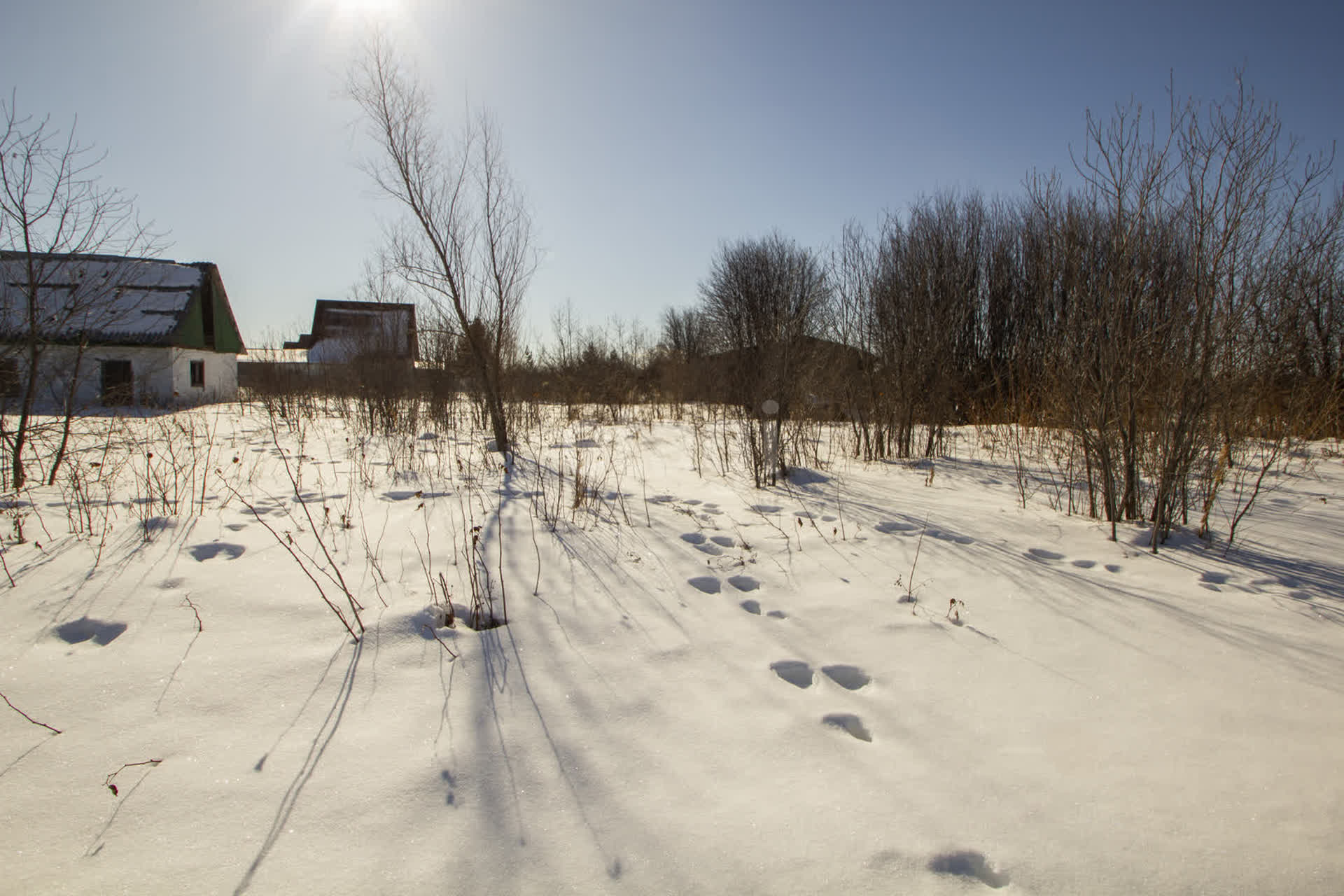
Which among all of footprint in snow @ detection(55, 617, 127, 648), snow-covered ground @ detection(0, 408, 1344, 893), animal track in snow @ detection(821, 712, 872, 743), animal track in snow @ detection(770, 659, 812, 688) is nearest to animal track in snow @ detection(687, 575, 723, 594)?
snow-covered ground @ detection(0, 408, 1344, 893)

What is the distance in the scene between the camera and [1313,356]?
9922 mm

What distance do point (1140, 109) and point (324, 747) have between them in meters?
5.25

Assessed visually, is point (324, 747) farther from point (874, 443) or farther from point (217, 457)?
point (874, 443)

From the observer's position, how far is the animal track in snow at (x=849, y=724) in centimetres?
196

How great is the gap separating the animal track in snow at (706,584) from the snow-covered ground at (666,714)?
0.06m

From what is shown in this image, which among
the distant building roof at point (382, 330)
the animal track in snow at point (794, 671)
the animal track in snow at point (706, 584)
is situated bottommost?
the animal track in snow at point (794, 671)

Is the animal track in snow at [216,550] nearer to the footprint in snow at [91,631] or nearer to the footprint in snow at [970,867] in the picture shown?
the footprint in snow at [91,631]

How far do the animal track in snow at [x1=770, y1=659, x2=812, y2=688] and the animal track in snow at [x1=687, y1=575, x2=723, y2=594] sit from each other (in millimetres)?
Answer: 746

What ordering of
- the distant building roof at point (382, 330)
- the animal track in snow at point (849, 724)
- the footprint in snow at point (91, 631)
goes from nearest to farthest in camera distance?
the animal track in snow at point (849, 724) < the footprint in snow at point (91, 631) < the distant building roof at point (382, 330)

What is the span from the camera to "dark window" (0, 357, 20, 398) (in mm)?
4988

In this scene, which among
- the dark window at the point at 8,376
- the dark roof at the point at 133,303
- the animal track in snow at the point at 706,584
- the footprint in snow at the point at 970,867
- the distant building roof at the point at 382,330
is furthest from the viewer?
the distant building roof at the point at 382,330

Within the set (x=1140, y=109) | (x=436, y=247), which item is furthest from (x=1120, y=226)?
(x=436, y=247)

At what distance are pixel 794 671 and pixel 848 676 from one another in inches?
7.9

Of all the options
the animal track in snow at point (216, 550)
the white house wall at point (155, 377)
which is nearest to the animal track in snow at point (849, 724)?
the animal track in snow at point (216, 550)
